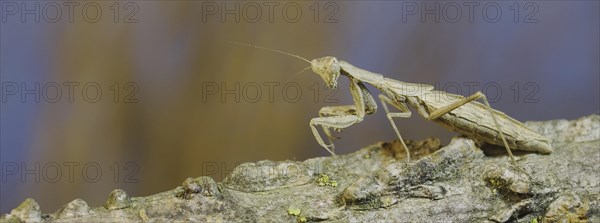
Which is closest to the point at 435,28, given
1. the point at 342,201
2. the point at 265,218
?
the point at 342,201

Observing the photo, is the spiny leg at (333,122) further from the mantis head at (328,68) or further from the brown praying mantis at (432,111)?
the mantis head at (328,68)

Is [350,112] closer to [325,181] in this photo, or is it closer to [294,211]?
[325,181]

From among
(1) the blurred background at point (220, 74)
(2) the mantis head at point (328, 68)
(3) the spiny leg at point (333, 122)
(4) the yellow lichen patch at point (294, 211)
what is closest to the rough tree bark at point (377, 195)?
(4) the yellow lichen patch at point (294, 211)

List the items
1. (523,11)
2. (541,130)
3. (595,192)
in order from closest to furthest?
(595,192), (541,130), (523,11)

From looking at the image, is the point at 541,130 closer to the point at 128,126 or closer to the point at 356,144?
the point at 356,144

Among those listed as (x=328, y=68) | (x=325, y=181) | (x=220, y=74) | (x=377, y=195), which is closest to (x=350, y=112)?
(x=328, y=68)

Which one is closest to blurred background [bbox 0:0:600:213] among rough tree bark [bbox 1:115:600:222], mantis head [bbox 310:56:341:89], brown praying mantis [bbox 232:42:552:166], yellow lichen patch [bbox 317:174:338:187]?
brown praying mantis [bbox 232:42:552:166]

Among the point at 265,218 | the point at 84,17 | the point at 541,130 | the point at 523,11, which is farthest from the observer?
the point at 523,11
